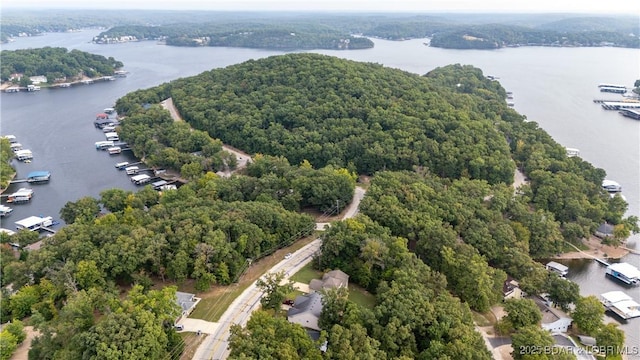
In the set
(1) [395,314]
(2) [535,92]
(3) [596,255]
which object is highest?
(2) [535,92]

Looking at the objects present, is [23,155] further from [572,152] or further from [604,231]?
[572,152]

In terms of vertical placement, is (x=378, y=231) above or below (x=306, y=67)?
below

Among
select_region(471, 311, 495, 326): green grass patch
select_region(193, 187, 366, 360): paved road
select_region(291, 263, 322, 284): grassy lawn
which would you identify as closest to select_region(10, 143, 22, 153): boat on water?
select_region(193, 187, 366, 360): paved road

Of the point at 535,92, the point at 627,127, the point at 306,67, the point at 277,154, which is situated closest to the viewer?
the point at 277,154

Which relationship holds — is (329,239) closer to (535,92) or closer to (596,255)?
(596,255)

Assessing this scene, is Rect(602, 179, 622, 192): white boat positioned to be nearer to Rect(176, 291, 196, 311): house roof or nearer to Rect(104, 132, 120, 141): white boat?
Rect(176, 291, 196, 311): house roof

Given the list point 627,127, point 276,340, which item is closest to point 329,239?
point 276,340

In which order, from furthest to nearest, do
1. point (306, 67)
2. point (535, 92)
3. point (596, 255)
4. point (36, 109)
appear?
point (535, 92) < point (36, 109) < point (306, 67) < point (596, 255)
